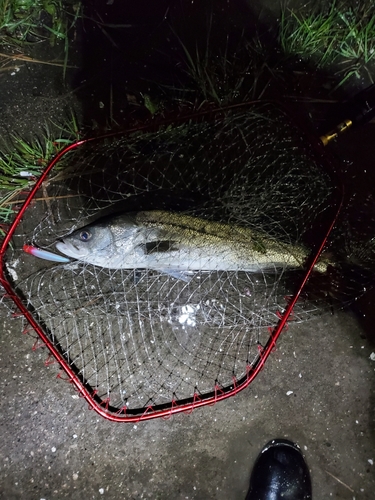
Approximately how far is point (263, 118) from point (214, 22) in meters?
0.95

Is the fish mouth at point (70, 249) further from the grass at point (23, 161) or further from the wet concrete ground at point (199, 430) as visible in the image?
the wet concrete ground at point (199, 430)

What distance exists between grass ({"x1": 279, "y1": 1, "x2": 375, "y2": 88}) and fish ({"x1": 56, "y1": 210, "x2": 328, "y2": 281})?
1575mm

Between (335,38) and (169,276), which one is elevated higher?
(335,38)

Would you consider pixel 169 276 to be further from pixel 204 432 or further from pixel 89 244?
pixel 204 432

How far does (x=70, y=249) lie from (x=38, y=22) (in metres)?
1.80

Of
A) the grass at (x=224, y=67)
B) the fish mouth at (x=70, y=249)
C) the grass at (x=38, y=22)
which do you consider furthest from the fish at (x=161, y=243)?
the grass at (x=38, y=22)

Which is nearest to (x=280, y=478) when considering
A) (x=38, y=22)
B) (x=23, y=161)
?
(x=23, y=161)

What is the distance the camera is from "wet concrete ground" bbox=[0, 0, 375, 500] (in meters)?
2.66

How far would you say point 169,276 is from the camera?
275 cm

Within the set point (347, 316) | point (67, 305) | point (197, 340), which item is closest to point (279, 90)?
point (347, 316)

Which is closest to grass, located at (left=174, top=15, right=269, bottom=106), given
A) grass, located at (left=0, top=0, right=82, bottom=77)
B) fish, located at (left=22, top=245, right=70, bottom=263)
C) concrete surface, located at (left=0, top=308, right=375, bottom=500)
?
grass, located at (left=0, top=0, right=82, bottom=77)

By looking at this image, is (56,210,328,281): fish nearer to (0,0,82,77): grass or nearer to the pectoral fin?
the pectoral fin

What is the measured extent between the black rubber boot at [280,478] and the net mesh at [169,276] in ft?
2.09

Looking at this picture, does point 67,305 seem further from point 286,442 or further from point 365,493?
point 365,493
